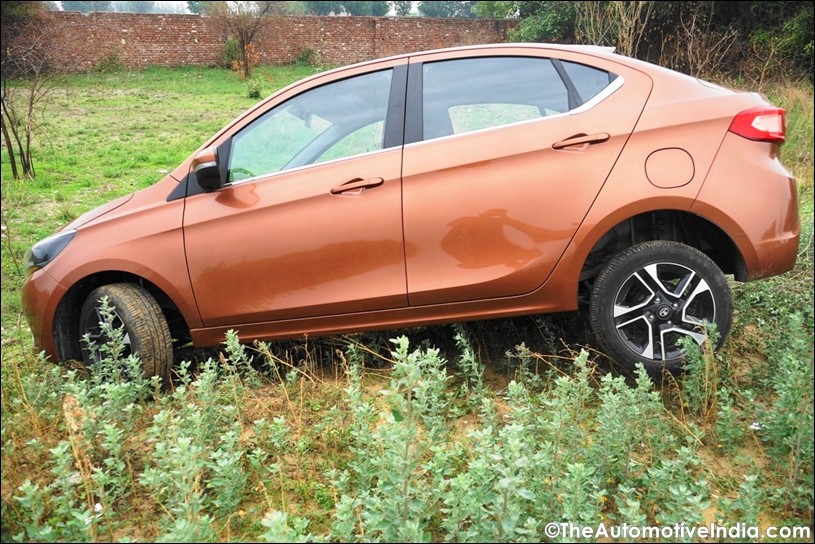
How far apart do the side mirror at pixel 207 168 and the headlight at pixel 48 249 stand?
950mm

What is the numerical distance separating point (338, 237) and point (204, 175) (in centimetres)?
86

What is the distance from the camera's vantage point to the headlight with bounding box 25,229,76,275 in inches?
156

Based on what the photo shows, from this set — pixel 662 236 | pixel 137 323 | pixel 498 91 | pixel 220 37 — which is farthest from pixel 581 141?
pixel 220 37

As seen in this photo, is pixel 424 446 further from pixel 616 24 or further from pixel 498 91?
pixel 616 24

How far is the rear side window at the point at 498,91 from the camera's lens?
11.9 ft

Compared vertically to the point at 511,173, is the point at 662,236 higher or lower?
lower

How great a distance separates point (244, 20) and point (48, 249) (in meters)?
22.0

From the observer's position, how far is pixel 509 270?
3512 mm

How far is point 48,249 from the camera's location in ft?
13.1

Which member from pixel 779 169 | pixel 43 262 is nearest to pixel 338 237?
pixel 43 262

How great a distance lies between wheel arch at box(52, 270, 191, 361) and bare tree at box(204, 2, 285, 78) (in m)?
20.0

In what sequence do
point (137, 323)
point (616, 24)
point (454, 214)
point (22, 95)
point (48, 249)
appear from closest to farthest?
point (454, 214), point (137, 323), point (48, 249), point (22, 95), point (616, 24)

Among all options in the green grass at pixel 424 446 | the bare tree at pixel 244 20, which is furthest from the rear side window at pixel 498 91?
the bare tree at pixel 244 20

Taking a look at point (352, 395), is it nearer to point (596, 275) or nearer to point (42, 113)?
point (596, 275)
